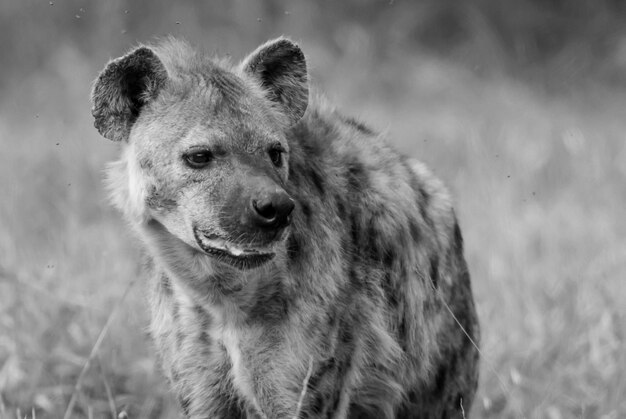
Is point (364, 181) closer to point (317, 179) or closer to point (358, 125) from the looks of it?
point (317, 179)

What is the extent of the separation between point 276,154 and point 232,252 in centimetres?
36

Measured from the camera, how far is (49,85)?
10117mm

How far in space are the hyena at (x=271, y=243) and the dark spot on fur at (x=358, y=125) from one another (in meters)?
0.04

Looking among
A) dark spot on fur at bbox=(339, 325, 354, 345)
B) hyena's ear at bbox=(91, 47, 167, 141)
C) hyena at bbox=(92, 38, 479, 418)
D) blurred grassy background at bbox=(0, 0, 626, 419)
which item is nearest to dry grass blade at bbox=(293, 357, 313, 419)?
hyena at bbox=(92, 38, 479, 418)

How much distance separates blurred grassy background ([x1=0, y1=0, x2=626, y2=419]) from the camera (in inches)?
195

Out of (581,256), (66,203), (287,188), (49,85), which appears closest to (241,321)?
(287,188)

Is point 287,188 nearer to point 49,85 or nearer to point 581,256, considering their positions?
point 581,256

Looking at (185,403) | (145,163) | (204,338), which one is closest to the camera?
(145,163)

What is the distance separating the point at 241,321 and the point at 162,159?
58 centimetres

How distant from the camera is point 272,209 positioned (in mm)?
3201

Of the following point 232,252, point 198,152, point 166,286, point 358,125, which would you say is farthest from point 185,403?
point 358,125

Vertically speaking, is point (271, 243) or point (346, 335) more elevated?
point (271, 243)

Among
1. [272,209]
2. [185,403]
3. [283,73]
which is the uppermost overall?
[283,73]

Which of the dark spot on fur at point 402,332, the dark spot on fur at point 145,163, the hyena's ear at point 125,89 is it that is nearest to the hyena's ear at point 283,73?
the hyena's ear at point 125,89
